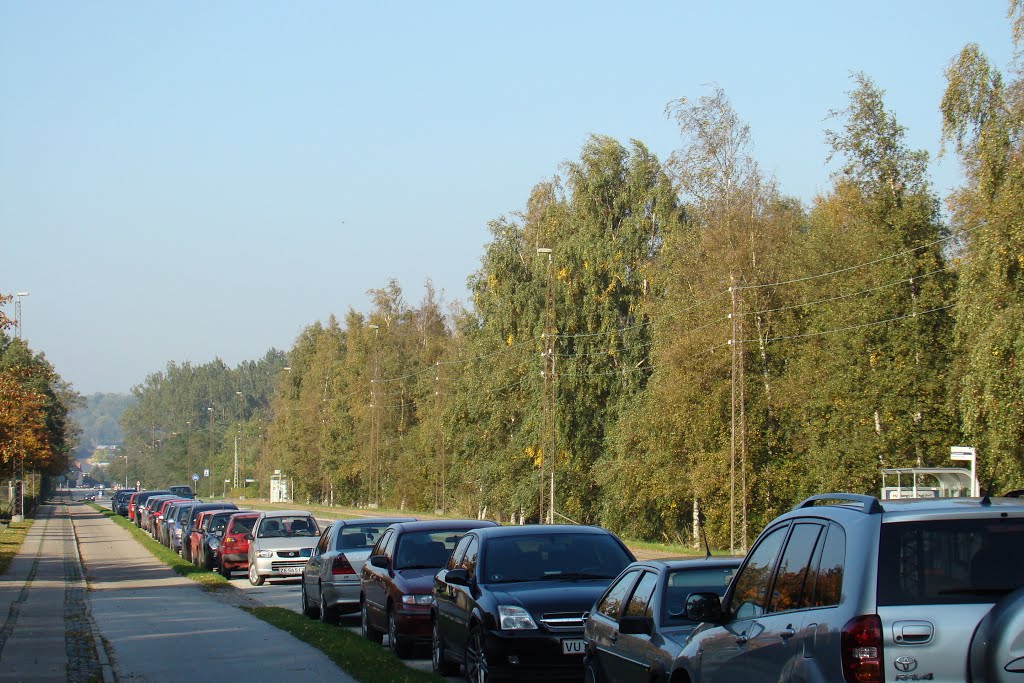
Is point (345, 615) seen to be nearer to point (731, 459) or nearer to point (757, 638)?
point (757, 638)

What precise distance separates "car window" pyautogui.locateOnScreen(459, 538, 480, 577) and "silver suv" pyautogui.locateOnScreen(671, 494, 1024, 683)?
265 inches

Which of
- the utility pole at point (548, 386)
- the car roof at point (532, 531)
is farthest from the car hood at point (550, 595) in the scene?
the utility pole at point (548, 386)

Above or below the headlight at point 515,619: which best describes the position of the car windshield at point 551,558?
above

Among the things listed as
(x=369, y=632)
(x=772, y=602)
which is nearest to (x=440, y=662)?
(x=369, y=632)

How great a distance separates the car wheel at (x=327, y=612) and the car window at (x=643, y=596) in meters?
10.4

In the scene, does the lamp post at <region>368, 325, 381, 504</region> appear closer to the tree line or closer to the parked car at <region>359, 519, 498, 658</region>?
the tree line

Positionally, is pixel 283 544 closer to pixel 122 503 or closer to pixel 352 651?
pixel 352 651

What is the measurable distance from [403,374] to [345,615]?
229 ft

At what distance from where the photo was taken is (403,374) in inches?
3556

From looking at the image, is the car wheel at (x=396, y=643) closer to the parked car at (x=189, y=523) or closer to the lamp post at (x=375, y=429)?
the parked car at (x=189, y=523)

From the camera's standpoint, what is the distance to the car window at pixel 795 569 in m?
5.79

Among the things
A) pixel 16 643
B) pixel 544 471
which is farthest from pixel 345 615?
pixel 544 471

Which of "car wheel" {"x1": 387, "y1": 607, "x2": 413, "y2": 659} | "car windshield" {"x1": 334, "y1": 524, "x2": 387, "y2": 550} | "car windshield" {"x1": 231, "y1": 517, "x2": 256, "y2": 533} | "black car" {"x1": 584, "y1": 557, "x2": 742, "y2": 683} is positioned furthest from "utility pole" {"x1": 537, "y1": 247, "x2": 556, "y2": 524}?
"black car" {"x1": 584, "y1": 557, "x2": 742, "y2": 683}

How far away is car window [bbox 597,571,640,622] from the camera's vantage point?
9395 mm
